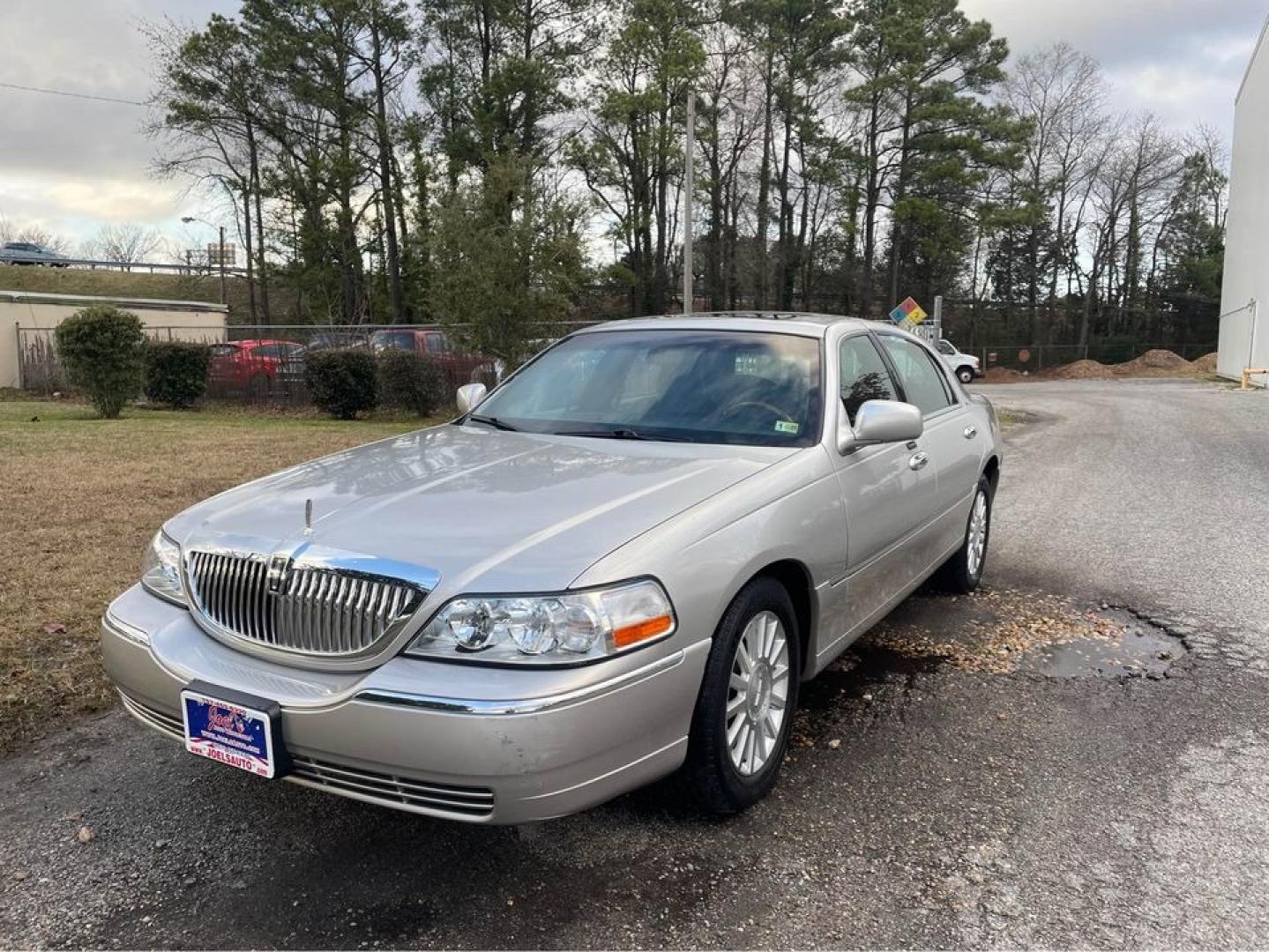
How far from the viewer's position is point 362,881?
8.61ft

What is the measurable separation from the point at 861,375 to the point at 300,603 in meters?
2.63

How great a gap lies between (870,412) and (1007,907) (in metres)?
1.73

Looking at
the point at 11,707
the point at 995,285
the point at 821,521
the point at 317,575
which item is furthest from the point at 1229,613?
the point at 995,285

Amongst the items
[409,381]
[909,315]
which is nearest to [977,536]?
[409,381]

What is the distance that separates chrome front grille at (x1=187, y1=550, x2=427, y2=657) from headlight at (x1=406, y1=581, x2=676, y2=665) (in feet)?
0.36

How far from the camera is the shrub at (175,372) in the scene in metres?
18.2

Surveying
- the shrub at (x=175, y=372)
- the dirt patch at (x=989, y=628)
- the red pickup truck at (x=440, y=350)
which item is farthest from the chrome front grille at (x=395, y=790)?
the shrub at (x=175, y=372)

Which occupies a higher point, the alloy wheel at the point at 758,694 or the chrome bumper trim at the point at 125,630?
the chrome bumper trim at the point at 125,630

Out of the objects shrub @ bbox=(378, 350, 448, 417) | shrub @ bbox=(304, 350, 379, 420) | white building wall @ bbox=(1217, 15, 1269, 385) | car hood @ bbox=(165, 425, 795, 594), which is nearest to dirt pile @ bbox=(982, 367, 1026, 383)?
white building wall @ bbox=(1217, 15, 1269, 385)

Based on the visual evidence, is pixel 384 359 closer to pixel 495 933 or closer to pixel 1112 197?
pixel 495 933

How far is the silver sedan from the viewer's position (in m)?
2.32

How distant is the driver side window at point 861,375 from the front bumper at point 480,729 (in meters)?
1.71

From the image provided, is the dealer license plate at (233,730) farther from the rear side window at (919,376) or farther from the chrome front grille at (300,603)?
the rear side window at (919,376)

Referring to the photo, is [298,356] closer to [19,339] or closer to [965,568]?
[19,339]
